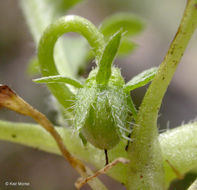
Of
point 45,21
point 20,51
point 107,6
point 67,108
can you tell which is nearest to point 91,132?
point 67,108

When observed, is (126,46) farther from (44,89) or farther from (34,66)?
(44,89)

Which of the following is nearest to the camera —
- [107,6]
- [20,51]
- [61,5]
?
[61,5]

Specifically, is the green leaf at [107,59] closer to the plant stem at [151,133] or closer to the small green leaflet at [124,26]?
the plant stem at [151,133]

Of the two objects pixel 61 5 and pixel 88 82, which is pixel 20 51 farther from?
pixel 88 82

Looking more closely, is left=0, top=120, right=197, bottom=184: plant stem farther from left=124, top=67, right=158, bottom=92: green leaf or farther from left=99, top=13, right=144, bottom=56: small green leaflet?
left=99, top=13, right=144, bottom=56: small green leaflet

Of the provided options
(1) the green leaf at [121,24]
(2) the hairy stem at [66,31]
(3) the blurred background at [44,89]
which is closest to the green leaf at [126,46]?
(1) the green leaf at [121,24]

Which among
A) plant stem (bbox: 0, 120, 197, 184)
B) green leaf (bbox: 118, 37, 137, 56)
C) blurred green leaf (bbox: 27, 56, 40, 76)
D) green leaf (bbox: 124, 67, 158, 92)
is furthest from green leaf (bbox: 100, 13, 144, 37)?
green leaf (bbox: 124, 67, 158, 92)

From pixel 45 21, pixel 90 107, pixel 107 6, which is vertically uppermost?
pixel 45 21
